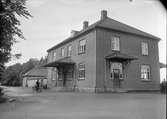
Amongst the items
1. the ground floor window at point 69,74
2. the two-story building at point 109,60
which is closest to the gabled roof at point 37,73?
the two-story building at point 109,60

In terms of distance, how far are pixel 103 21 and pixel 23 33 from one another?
45.8 feet

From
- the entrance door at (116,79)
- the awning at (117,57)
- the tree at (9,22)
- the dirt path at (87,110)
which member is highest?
the tree at (9,22)

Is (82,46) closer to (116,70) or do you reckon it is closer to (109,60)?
(109,60)

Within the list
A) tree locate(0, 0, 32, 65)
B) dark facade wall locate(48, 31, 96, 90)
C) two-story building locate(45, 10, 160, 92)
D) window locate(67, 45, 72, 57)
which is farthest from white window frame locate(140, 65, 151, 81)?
tree locate(0, 0, 32, 65)

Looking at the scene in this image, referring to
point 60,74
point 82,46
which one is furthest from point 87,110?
point 60,74

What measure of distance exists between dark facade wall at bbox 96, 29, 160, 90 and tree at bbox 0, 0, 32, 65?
1095 centimetres

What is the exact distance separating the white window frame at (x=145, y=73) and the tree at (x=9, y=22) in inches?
693

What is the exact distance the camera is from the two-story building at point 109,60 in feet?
68.9

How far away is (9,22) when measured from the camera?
10.5m

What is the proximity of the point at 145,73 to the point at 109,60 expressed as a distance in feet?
21.3

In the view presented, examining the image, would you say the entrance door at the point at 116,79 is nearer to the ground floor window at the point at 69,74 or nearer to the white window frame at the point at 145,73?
the white window frame at the point at 145,73

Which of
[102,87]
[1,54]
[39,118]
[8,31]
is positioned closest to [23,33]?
[8,31]

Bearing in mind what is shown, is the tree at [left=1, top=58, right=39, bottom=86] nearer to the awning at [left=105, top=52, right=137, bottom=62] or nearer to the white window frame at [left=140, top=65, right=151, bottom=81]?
the awning at [left=105, top=52, right=137, bottom=62]

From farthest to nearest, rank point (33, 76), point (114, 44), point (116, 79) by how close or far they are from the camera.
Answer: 1. point (33, 76)
2. point (114, 44)
3. point (116, 79)
